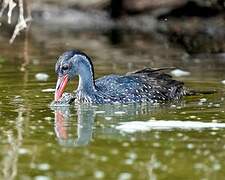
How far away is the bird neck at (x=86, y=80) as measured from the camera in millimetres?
12438

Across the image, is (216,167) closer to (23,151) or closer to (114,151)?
(114,151)

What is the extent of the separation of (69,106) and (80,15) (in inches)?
628

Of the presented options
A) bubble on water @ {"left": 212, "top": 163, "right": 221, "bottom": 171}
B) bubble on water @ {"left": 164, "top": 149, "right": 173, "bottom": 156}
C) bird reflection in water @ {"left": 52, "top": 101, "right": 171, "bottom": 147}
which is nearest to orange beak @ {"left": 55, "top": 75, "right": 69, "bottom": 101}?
bird reflection in water @ {"left": 52, "top": 101, "right": 171, "bottom": 147}

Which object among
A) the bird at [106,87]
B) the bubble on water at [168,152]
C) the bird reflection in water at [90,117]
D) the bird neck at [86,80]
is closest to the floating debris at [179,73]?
the bird at [106,87]

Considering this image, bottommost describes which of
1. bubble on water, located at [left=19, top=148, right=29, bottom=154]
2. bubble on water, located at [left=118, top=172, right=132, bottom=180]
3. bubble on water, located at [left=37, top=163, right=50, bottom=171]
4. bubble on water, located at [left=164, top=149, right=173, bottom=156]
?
bubble on water, located at [left=118, top=172, right=132, bottom=180]

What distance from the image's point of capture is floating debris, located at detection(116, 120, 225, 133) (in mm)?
10016

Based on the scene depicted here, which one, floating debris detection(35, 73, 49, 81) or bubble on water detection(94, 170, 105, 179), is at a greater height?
floating debris detection(35, 73, 49, 81)

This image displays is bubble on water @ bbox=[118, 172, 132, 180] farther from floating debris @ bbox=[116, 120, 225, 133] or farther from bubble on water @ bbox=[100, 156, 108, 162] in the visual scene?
floating debris @ bbox=[116, 120, 225, 133]

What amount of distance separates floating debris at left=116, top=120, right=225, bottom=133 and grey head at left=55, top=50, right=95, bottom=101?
2.19 m

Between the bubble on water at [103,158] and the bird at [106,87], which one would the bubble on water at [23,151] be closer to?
the bubble on water at [103,158]

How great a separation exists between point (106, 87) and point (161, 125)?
2459 millimetres

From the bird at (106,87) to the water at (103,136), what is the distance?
225 mm

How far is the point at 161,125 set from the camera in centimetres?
1022

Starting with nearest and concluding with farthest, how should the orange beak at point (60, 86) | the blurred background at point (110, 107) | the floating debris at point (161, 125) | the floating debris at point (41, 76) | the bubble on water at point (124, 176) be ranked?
the bubble on water at point (124, 176) < the blurred background at point (110, 107) < the floating debris at point (161, 125) < the orange beak at point (60, 86) < the floating debris at point (41, 76)
